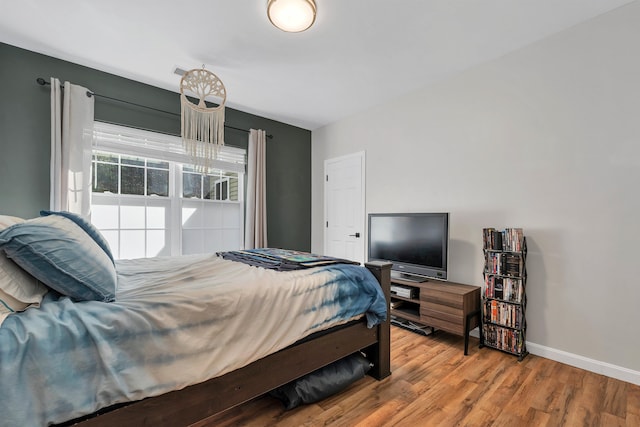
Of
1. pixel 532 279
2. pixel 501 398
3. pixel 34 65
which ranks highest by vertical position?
pixel 34 65

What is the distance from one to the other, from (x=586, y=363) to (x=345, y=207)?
2.83 metres

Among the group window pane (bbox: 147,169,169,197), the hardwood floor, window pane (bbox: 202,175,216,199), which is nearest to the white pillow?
the hardwood floor

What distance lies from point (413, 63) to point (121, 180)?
3269 millimetres

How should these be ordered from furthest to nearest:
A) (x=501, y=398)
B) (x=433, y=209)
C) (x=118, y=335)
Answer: (x=433, y=209)
(x=501, y=398)
(x=118, y=335)

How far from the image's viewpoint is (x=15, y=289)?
103cm

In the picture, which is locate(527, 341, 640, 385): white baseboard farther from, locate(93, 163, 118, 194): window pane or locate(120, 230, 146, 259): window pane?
locate(93, 163, 118, 194): window pane

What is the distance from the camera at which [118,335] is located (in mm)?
1012

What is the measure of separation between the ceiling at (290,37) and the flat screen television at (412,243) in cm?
148

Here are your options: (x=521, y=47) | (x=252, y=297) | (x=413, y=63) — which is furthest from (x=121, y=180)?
(x=521, y=47)

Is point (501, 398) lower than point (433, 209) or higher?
lower

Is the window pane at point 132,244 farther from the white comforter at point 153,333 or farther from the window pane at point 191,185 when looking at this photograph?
the white comforter at point 153,333

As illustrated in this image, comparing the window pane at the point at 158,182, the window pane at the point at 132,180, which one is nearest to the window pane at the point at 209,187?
the window pane at the point at 158,182

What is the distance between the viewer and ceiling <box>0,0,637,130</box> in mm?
2016

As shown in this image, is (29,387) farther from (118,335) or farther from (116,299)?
(116,299)
